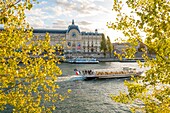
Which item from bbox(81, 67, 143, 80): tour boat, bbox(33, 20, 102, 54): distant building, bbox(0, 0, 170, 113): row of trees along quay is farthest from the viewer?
bbox(33, 20, 102, 54): distant building

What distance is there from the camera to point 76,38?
158 m

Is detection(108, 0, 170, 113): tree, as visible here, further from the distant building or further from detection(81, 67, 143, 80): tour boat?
the distant building

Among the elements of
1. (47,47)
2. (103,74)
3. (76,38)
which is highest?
(76,38)

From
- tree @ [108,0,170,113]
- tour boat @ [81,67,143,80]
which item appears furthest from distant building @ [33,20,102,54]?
tree @ [108,0,170,113]

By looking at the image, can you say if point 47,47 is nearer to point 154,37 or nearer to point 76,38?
point 154,37

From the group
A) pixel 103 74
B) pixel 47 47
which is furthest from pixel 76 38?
pixel 47 47

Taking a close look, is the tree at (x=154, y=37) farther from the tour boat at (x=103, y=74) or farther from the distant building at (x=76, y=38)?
the distant building at (x=76, y=38)

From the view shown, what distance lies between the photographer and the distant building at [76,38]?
503ft

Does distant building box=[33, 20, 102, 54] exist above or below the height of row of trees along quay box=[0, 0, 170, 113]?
above

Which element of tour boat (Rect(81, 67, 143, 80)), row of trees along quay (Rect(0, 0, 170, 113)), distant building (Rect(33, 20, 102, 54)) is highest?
distant building (Rect(33, 20, 102, 54))

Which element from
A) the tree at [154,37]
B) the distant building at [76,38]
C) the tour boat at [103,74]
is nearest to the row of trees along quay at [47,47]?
the tree at [154,37]

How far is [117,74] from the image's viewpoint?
54.2 metres

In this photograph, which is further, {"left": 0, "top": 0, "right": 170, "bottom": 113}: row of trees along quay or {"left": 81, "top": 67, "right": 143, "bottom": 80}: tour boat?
{"left": 81, "top": 67, "right": 143, "bottom": 80}: tour boat

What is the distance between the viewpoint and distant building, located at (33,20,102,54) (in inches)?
6038
